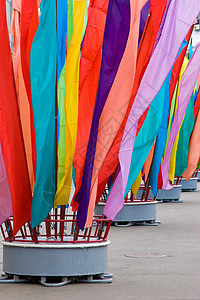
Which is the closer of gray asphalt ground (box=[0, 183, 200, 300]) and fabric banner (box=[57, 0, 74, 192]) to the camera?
gray asphalt ground (box=[0, 183, 200, 300])

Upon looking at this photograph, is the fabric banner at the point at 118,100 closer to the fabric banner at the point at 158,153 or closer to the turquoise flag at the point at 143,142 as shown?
the turquoise flag at the point at 143,142

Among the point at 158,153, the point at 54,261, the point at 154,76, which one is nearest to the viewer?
the point at 54,261

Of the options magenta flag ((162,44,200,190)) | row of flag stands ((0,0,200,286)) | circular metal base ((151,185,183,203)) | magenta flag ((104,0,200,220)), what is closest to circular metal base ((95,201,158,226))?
magenta flag ((162,44,200,190))

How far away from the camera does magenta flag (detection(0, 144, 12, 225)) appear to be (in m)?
Result: 9.26

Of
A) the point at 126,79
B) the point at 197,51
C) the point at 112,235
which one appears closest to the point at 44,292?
the point at 126,79

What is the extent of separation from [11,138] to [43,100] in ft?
2.00

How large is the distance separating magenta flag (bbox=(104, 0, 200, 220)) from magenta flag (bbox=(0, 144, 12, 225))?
122 centimetres

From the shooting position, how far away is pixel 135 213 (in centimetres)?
1719

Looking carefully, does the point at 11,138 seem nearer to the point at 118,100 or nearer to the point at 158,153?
the point at 118,100

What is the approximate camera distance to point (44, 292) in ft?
27.6

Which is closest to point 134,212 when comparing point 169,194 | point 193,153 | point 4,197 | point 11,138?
point 193,153

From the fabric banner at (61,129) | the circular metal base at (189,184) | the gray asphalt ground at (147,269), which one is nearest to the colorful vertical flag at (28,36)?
the fabric banner at (61,129)

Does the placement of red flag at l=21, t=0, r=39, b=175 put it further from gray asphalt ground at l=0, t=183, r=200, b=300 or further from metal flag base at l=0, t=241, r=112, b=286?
gray asphalt ground at l=0, t=183, r=200, b=300

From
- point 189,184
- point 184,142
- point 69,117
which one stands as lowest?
point 189,184
